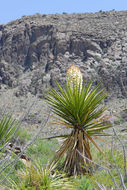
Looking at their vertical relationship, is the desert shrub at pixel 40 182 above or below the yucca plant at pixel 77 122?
below

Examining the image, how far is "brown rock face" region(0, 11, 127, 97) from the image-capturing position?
43.2 meters

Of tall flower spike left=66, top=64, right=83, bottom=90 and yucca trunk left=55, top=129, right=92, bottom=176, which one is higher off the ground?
tall flower spike left=66, top=64, right=83, bottom=90

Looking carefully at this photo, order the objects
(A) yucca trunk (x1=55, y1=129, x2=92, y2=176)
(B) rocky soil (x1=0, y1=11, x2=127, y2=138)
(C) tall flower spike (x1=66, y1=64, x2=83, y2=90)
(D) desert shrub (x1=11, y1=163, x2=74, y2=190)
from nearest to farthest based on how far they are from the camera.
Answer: (D) desert shrub (x1=11, y1=163, x2=74, y2=190) → (A) yucca trunk (x1=55, y1=129, x2=92, y2=176) → (C) tall flower spike (x1=66, y1=64, x2=83, y2=90) → (B) rocky soil (x1=0, y1=11, x2=127, y2=138)

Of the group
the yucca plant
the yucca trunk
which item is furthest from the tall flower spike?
the yucca trunk

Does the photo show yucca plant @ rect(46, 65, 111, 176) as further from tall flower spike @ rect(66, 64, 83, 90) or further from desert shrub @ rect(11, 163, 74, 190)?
desert shrub @ rect(11, 163, 74, 190)

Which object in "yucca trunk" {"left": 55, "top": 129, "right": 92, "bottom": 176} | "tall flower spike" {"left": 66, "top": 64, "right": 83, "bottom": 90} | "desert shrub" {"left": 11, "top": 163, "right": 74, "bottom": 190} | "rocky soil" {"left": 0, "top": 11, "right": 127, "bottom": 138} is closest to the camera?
"desert shrub" {"left": 11, "top": 163, "right": 74, "bottom": 190}

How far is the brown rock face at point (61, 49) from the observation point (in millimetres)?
43250

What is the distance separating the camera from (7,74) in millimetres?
50406

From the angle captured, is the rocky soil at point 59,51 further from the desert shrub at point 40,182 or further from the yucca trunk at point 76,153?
the desert shrub at point 40,182

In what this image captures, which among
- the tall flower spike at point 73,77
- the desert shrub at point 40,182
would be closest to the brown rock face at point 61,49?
the tall flower spike at point 73,77

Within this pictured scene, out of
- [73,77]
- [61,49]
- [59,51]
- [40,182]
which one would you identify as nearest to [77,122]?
[73,77]

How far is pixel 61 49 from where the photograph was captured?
50.4 m

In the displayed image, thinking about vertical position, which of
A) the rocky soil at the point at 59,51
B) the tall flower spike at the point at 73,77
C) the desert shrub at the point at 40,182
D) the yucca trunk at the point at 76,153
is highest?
the rocky soil at the point at 59,51

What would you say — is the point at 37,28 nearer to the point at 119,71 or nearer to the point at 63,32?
the point at 63,32
